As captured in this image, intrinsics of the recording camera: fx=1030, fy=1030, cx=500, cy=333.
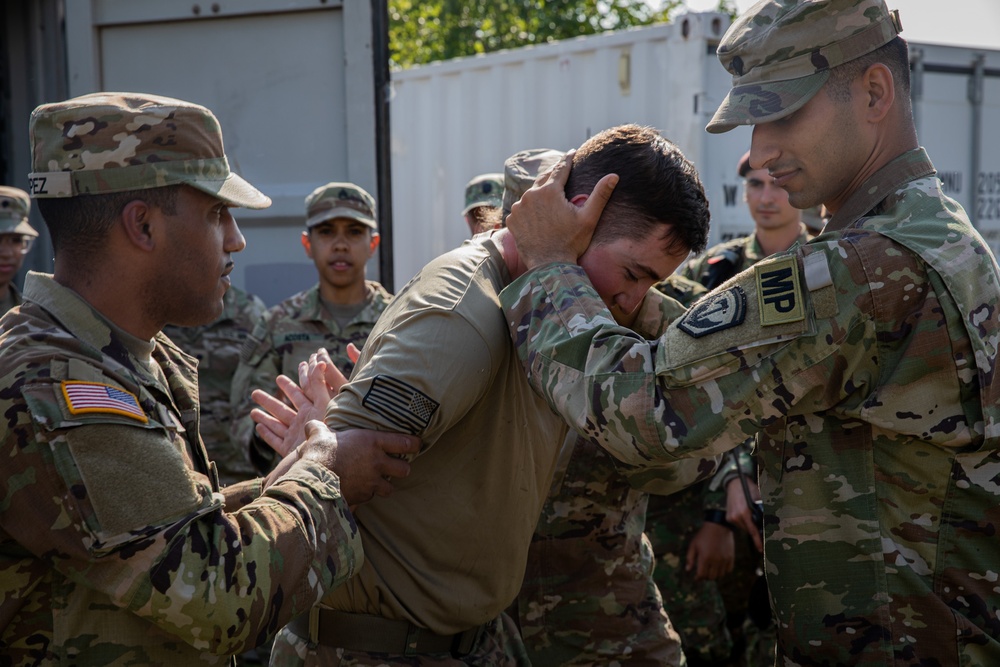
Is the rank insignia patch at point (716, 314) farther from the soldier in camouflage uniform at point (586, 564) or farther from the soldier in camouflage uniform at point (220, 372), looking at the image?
the soldier in camouflage uniform at point (220, 372)

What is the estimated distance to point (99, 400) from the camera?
181 cm

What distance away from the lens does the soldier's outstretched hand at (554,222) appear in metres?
2.41

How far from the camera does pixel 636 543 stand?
3.69 metres

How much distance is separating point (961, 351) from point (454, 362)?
3.36 ft

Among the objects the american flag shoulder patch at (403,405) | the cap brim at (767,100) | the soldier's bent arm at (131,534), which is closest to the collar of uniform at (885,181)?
the cap brim at (767,100)

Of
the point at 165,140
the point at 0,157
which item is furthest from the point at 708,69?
the point at 165,140

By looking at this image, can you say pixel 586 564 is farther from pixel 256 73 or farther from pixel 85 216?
pixel 256 73

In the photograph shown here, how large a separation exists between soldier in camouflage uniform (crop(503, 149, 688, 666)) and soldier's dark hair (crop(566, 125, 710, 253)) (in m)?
1.02

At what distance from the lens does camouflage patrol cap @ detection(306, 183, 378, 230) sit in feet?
16.8

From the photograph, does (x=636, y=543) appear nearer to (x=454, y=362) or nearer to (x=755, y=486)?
(x=755, y=486)

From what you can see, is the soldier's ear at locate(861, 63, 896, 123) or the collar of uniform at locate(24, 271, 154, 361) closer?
the collar of uniform at locate(24, 271, 154, 361)

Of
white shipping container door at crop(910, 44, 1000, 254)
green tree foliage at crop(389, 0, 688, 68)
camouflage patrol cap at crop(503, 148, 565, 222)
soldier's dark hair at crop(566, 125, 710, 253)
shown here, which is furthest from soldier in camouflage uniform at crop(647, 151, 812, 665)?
green tree foliage at crop(389, 0, 688, 68)

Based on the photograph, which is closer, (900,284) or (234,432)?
(900,284)

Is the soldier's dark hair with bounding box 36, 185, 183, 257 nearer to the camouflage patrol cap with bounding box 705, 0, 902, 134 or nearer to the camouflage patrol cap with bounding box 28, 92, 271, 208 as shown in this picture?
the camouflage patrol cap with bounding box 28, 92, 271, 208
